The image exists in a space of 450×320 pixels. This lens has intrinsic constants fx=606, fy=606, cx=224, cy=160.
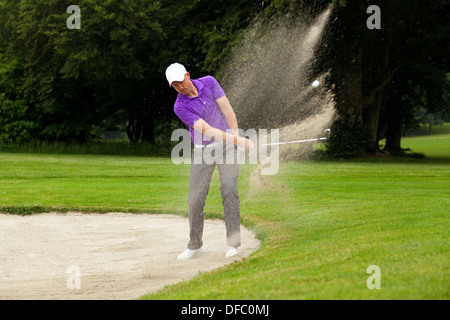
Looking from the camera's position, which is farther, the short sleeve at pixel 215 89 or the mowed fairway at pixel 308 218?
the short sleeve at pixel 215 89

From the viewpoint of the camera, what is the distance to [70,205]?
1059cm

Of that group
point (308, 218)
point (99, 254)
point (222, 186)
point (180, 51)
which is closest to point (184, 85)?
point (222, 186)

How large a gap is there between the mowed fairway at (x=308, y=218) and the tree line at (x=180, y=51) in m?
7.88

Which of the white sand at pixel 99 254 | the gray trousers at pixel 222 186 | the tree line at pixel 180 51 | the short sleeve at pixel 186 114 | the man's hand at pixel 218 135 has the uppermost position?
the tree line at pixel 180 51

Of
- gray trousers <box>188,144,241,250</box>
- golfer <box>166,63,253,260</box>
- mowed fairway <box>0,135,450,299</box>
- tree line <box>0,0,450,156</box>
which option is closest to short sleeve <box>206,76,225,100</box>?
golfer <box>166,63,253,260</box>

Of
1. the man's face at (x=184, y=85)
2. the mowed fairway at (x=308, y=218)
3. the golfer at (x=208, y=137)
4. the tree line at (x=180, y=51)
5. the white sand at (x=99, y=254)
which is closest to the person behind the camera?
the mowed fairway at (x=308, y=218)

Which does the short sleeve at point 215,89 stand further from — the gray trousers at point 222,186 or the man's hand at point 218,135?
the gray trousers at point 222,186

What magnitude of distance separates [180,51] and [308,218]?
789 inches

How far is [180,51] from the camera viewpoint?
1091 inches

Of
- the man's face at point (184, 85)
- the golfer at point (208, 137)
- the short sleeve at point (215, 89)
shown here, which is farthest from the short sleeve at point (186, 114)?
the short sleeve at point (215, 89)

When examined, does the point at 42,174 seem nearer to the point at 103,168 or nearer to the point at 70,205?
the point at 103,168

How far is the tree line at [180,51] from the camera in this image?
25531 mm

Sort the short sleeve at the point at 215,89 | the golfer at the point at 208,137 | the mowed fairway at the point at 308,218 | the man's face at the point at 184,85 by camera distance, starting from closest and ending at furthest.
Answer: the mowed fairway at the point at 308,218 → the man's face at the point at 184,85 → the golfer at the point at 208,137 → the short sleeve at the point at 215,89
